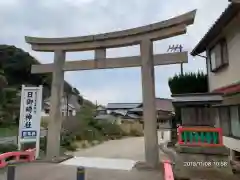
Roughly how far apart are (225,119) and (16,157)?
9415 millimetres

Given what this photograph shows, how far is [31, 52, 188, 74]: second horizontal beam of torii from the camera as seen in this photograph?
1009 cm

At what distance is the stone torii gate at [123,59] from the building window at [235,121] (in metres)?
3.28

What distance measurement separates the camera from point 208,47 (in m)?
13.9

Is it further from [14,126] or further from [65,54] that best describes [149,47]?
[14,126]

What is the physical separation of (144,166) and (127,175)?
1.28 metres

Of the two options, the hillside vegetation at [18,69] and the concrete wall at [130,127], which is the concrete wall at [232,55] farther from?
the hillside vegetation at [18,69]

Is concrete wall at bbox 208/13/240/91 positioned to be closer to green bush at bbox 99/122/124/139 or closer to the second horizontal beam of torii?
the second horizontal beam of torii

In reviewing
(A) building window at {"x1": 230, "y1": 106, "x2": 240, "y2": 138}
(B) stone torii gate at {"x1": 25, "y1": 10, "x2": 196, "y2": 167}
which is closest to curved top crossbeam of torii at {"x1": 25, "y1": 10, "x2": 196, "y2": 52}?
(B) stone torii gate at {"x1": 25, "y1": 10, "x2": 196, "y2": 167}

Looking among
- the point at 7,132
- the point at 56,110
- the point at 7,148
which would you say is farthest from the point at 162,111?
the point at 56,110

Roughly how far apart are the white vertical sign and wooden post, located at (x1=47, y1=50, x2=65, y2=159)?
0.54m

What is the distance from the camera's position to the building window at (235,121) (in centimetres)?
1090

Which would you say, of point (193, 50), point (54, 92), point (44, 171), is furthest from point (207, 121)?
point (193, 50)

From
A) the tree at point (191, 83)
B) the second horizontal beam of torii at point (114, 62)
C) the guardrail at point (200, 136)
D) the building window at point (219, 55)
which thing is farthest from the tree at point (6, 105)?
the guardrail at point (200, 136)

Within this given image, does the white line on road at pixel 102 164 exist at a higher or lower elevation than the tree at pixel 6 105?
lower
